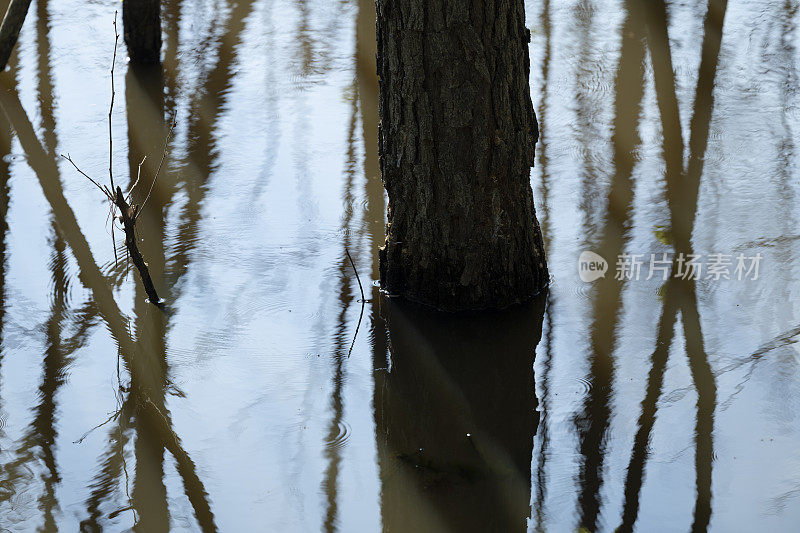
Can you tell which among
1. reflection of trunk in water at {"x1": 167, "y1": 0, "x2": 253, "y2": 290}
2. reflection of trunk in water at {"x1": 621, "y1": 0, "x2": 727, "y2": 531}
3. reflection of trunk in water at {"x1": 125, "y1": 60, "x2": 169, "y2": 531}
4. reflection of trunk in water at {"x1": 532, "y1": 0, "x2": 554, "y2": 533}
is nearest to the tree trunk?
reflection of trunk in water at {"x1": 125, "y1": 60, "x2": 169, "y2": 531}

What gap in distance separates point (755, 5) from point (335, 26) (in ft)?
10.2

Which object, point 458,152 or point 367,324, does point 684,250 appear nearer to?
point 458,152

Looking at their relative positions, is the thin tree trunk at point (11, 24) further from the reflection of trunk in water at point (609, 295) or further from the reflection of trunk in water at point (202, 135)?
the reflection of trunk in water at point (609, 295)

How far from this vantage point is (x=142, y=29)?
6.18m

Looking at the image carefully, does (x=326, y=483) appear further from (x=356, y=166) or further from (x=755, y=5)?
(x=755, y=5)

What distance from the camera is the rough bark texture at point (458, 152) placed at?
3557mm

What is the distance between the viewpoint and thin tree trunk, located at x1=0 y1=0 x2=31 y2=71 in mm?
5250

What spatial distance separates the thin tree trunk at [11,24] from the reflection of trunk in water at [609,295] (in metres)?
3.52

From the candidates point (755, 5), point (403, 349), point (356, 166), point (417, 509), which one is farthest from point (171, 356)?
point (755, 5)

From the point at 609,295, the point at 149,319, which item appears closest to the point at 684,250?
the point at 609,295

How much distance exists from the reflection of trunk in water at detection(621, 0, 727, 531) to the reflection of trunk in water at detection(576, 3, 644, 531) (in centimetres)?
11

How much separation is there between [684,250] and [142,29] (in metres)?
3.98

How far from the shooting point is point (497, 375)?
3.61 m

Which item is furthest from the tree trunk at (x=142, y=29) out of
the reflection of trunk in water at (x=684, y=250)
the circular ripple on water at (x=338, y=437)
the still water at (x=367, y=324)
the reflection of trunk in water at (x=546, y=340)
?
the circular ripple on water at (x=338, y=437)
